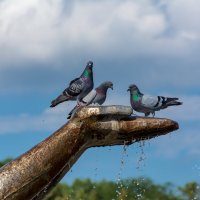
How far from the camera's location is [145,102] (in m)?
10.6

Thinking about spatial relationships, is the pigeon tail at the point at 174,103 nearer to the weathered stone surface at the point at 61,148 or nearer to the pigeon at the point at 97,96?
the pigeon at the point at 97,96

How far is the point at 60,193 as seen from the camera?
105ft

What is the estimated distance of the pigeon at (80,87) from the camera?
10969 millimetres

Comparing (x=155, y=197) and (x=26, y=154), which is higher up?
(x=155, y=197)

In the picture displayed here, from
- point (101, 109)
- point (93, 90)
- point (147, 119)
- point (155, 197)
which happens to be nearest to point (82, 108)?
point (101, 109)

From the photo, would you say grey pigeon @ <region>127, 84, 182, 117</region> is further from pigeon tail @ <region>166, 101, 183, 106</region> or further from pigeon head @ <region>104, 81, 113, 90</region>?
pigeon head @ <region>104, 81, 113, 90</region>

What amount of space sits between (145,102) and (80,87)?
3.50 feet

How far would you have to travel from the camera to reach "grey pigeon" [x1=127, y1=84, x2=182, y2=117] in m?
10.6

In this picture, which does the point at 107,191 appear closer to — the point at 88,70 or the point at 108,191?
the point at 108,191

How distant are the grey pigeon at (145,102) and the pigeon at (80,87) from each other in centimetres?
67

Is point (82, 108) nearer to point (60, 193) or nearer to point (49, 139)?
point (49, 139)

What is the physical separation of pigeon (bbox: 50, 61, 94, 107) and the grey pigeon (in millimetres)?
668

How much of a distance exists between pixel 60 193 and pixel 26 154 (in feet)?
77.5

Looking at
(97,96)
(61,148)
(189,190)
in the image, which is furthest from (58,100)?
(189,190)
